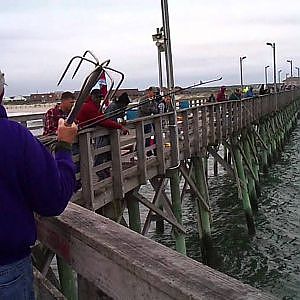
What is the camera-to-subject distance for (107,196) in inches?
302

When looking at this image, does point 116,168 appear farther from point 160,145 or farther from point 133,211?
point 160,145

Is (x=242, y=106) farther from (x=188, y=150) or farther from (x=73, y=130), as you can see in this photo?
(x=73, y=130)

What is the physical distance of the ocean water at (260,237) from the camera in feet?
38.0

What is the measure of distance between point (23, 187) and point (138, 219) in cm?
764

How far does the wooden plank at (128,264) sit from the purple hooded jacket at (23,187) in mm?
205

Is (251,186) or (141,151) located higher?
(141,151)

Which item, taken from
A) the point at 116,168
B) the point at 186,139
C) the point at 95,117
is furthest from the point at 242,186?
the point at 95,117

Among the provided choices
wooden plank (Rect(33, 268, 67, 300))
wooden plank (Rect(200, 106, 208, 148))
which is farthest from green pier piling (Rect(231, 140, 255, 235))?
wooden plank (Rect(33, 268, 67, 300))

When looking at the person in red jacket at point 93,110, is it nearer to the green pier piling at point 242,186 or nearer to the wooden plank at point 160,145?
the wooden plank at point 160,145

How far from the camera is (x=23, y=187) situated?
1941 mm

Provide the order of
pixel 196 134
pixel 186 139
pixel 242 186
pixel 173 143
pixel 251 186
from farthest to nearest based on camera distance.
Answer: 1. pixel 251 186
2. pixel 242 186
3. pixel 196 134
4. pixel 186 139
5. pixel 173 143

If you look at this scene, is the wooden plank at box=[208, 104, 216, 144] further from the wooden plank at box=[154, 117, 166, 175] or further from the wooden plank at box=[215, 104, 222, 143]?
the wooden plank at box=[154, 117, 166, 175]

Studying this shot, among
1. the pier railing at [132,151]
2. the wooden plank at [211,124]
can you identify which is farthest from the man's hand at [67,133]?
the wooden plank at [211,124]

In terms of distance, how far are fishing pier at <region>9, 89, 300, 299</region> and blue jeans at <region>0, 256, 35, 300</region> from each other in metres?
0.20
